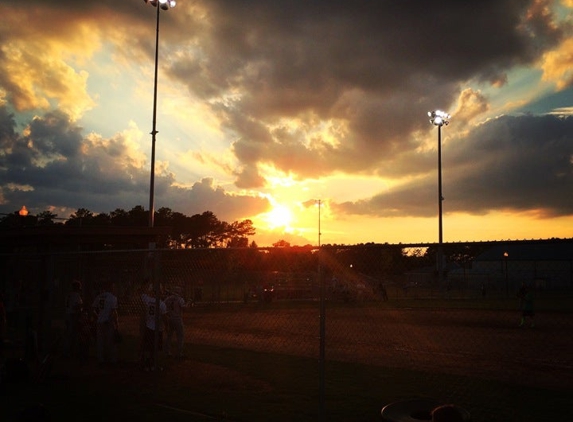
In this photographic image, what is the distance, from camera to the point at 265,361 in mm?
13555

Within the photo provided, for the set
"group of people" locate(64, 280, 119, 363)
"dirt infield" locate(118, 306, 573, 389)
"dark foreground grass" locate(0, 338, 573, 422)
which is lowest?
"dirt infield" locate(118, 306, 573, 389)

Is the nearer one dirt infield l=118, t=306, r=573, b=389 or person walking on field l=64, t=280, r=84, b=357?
dirt infield l=118, t=306, r=573, b=389

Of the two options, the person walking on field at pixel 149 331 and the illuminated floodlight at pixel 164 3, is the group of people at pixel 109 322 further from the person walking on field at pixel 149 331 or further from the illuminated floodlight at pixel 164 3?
the illuminated floodlight at pixel 164 3

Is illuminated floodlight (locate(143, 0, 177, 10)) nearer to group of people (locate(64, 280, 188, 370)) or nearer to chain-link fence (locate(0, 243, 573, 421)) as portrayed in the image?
chain-link fence (locate(0, 243, 573, 421))

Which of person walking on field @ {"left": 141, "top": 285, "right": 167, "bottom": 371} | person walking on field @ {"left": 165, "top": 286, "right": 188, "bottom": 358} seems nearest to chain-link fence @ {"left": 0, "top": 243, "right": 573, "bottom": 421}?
person walking on field @ {"left": 141, "top": 285, "right": 167, "bottom": 371}

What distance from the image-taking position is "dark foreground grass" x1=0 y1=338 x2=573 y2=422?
809cm

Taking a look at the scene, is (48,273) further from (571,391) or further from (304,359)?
(571,391)

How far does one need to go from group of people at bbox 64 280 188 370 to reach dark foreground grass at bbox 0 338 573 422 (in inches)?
23.8

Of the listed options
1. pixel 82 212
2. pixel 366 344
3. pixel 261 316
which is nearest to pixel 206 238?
pixel 82 212

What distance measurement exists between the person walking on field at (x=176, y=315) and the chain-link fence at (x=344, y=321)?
1.03 ft

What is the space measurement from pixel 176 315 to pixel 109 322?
5.36 feet

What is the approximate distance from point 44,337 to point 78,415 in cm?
572

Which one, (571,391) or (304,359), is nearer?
(571,391)

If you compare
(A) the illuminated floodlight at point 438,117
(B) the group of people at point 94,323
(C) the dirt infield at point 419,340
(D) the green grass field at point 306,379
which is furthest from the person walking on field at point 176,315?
(A) the illuminated floodlight at point 438,117
